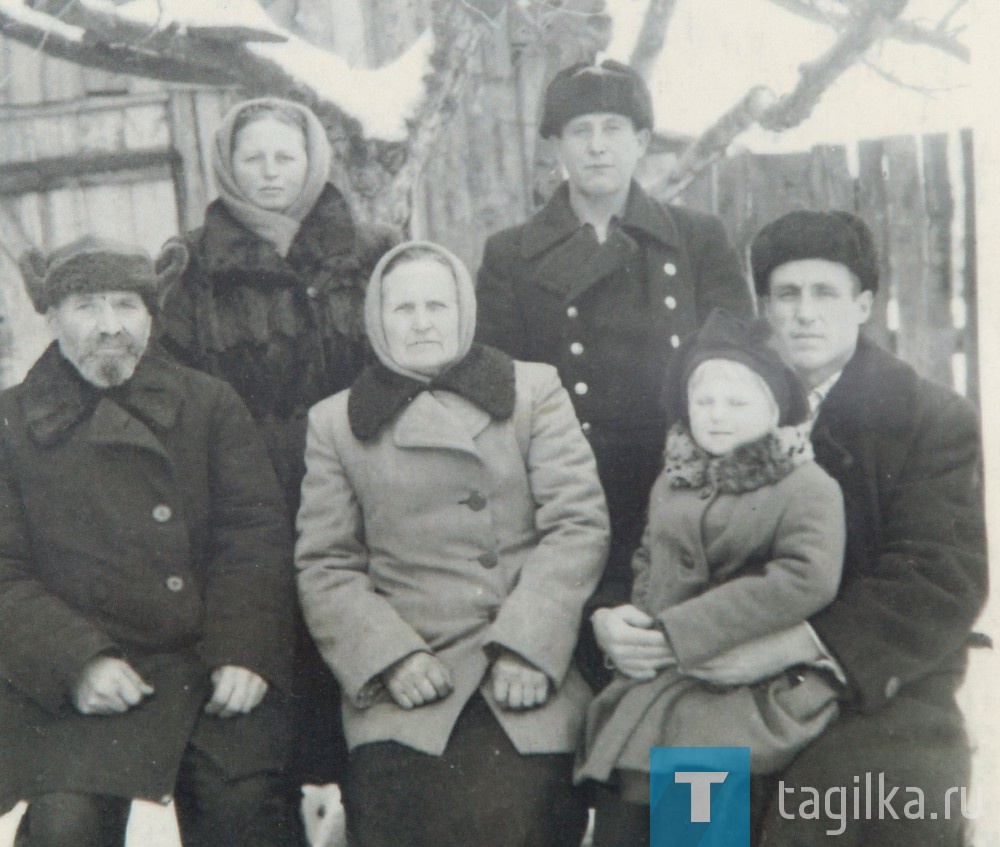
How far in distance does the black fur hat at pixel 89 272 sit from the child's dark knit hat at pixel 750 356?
1.31 m

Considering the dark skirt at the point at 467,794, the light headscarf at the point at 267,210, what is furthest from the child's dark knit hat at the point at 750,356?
the light headscarf at the point at 267,210

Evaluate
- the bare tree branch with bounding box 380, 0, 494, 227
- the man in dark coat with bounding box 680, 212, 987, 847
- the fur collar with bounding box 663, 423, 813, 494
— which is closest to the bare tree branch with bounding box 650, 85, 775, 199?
the bare tree branch with bounding box 380, 0, 494, 227

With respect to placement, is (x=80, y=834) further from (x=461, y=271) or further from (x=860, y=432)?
(x=860, y=432)

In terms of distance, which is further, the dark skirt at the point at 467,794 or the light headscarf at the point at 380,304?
the light headscarf at the point at 380,304

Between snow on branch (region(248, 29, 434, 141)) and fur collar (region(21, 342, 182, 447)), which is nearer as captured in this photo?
fur collar (region(21, 342, 182, 447))

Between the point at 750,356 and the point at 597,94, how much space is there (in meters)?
0.91

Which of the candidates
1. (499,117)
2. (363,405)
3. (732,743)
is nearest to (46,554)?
(363,405)

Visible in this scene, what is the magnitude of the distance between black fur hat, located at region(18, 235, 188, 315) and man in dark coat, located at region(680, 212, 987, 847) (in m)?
1.48

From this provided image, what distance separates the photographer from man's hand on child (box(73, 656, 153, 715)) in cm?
249

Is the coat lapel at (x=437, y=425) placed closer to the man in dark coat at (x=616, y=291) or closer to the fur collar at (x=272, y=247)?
the man in dark coat at (x=616, y=291)

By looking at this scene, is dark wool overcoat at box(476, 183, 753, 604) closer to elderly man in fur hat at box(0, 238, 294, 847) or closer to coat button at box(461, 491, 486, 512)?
coat button at box(461, 491, 486, 512)

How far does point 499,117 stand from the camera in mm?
3963

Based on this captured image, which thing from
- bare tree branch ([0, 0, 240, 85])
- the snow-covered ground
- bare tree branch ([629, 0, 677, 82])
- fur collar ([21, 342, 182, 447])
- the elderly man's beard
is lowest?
the snow-covered ground

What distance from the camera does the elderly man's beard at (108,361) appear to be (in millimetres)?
2660
